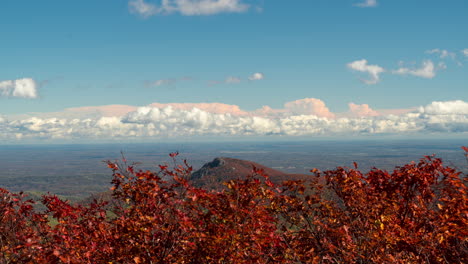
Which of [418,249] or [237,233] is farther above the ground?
[237,233]

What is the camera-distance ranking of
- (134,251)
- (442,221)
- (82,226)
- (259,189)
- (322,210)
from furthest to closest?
(322,210)
(82,226)
(259,189)
(442,221)
(134,251)

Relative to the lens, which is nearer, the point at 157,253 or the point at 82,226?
the point at 157,253

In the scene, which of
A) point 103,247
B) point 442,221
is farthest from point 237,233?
point 442,221

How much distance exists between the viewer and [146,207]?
10.6 m

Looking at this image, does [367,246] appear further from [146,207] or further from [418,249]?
[146,207]

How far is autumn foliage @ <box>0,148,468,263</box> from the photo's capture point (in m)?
10.2

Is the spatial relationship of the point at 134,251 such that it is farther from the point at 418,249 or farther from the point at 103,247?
the point at 418,249

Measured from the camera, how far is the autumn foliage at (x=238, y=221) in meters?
10.2

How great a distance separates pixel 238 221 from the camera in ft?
37.8

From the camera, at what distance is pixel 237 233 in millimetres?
11508

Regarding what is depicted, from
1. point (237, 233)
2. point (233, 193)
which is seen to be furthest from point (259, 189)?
point (237, 233)

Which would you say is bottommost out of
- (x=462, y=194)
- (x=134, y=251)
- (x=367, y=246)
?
(x=367, y=246)

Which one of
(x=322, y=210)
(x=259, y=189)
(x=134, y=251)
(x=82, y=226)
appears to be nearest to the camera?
(x=134, y=251)

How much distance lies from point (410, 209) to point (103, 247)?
10732 mm
